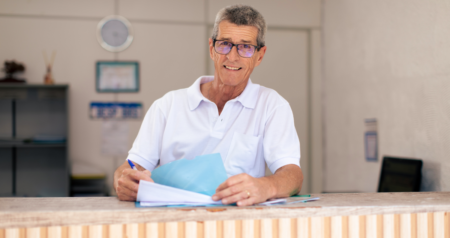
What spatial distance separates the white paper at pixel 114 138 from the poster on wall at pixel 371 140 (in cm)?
235

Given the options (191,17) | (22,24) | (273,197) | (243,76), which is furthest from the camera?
(191,17)

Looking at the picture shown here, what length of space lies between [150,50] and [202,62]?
0.56 meters

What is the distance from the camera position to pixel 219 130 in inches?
60.4

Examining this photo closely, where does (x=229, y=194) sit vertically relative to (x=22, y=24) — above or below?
below

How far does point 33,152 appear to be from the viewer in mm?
3732

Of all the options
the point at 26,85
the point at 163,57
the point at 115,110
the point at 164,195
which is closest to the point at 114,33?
the point at 163,57

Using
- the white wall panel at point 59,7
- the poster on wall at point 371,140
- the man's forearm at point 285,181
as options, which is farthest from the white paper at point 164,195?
the white wall panel at point 59,7

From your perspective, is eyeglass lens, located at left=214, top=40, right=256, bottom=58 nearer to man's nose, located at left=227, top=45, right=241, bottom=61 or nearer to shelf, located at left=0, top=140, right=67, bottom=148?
man's nose, located at left=227, top=45, right=241, bottom=61

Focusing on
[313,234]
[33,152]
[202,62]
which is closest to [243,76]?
[313,234]

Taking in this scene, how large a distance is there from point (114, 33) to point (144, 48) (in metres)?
0.34

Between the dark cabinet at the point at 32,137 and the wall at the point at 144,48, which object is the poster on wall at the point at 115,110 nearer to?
the wall at the point at 144,48

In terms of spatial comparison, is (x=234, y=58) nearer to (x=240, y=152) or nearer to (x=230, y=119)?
(x=230, y=119)

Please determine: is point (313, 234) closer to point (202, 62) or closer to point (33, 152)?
point (202, 62)

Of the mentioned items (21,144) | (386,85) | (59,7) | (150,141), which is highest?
(59,7)
